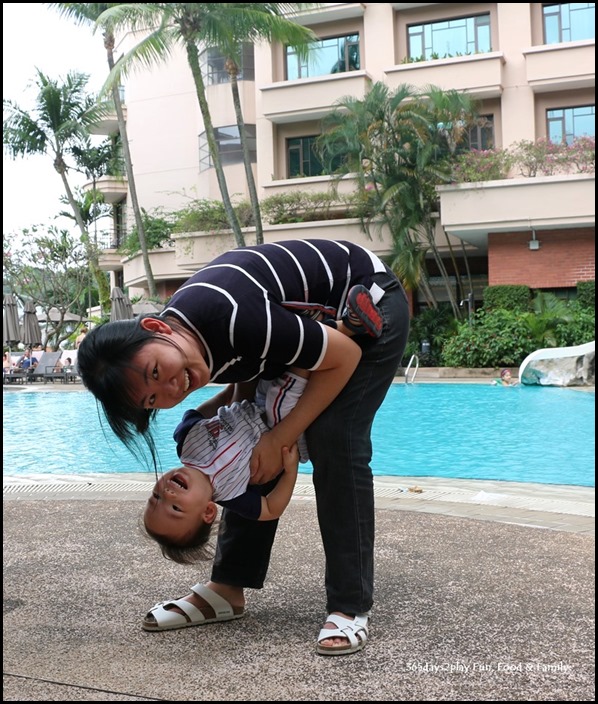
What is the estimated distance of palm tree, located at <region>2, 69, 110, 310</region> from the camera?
32.1 meters

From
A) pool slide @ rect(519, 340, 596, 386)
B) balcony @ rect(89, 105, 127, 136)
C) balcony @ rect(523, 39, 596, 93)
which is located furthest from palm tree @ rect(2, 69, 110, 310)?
pool slide @ rect(519, 340, 596, 386)

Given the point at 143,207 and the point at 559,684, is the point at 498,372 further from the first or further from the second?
the point at 143,207

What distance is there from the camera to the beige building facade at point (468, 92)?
2120cm

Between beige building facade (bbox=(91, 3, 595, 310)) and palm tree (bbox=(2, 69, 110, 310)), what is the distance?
5.93 metres

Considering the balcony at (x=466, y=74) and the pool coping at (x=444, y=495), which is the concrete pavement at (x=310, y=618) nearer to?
the pool coping at (x=444, y=495)

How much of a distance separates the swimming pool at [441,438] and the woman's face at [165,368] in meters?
5.07

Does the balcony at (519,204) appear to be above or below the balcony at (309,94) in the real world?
below

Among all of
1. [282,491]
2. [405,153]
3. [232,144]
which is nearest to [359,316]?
[282,491]

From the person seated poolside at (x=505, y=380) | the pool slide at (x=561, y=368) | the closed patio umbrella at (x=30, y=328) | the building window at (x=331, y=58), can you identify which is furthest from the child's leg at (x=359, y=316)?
the building window at (x=331, y=58)

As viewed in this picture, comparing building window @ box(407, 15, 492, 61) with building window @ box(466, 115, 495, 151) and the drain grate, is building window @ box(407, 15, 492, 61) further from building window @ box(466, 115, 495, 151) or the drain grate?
the drain grate

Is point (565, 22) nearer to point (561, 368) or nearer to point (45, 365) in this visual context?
point (561, 368)

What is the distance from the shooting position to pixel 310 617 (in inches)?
109

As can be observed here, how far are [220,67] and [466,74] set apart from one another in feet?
32.6

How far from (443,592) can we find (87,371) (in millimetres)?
1559
